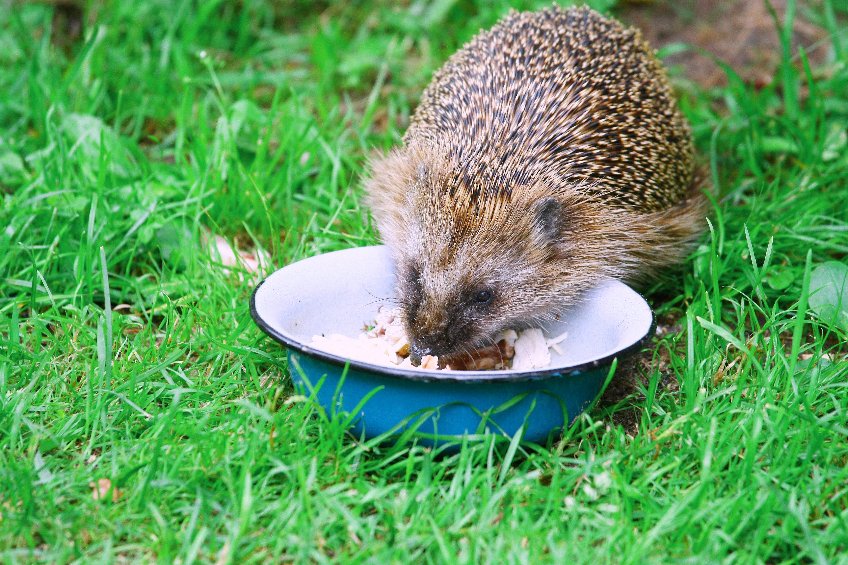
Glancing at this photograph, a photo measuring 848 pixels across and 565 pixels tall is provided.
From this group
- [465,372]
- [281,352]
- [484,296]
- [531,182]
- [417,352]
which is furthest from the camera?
[531,182]

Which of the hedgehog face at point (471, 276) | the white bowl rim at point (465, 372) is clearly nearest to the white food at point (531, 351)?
the hedgehog face at point (471, 276)

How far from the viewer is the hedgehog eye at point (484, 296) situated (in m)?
3.76

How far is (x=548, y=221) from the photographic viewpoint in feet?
13.0

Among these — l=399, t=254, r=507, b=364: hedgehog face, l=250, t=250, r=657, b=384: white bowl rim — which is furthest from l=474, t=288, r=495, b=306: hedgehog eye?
l=250, t=250, r=657, b=384: white bowl rim

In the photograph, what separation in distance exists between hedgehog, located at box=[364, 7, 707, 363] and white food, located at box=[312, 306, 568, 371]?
88mm

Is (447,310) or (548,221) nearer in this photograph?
(447,310)

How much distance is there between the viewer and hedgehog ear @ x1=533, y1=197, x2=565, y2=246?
12.8 feet

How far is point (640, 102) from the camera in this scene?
4.52 meters

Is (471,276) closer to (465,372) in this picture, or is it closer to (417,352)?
(417,352)

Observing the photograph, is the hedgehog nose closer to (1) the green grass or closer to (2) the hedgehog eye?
(2) the hedgehog eye

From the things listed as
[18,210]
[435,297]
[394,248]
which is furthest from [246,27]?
[435,297]

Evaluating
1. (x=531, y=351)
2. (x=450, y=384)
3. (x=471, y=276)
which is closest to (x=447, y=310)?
(x=471, y=276)

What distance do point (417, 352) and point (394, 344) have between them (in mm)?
251

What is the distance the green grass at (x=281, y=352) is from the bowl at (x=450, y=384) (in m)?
0.11
